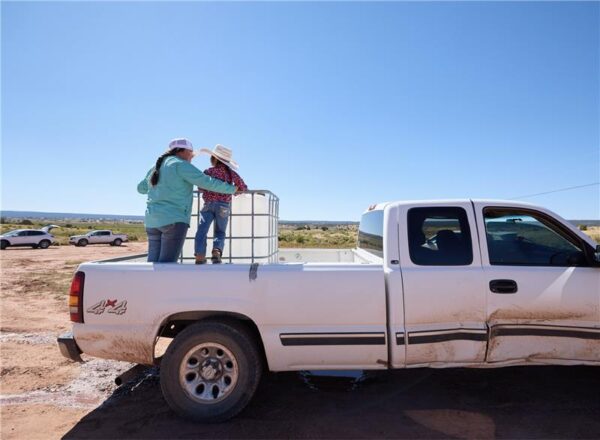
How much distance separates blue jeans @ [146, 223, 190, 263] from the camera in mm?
4043

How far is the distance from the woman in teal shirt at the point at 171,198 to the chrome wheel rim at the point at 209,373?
3.65 ft

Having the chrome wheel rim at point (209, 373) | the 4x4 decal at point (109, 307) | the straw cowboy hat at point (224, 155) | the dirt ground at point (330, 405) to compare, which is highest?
the straw cowboy hat at point (224, 155)

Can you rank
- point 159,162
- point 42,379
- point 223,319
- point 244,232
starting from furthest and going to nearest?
point 244,232, point 42,379, point 159,162, point 223,319

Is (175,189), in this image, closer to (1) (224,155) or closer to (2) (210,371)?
(1) (224,155)

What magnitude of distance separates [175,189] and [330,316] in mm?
Result: 2046

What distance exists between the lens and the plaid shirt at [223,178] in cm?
436

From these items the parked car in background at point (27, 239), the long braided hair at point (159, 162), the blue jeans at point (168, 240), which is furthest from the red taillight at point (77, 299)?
the parked car in background at point (27, 239)

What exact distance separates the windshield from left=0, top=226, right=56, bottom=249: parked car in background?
34.3 meters

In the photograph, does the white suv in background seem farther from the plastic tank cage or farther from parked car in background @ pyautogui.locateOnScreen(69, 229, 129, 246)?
the plastic tank cage

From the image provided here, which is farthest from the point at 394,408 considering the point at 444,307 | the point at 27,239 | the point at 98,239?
the point at 98,239

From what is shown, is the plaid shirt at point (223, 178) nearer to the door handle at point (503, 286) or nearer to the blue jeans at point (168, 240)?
the blue jeans at point (168, 240)

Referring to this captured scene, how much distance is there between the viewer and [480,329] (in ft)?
11.1

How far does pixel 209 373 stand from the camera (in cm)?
341

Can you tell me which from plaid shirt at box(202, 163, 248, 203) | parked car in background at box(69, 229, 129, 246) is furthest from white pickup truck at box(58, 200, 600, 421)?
parked car in background at box(69, 229, 129, 246)
